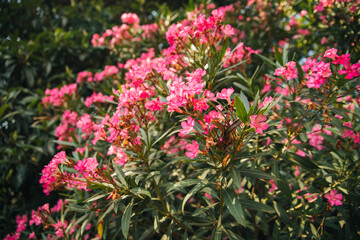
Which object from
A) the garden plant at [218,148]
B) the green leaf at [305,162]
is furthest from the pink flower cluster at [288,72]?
the green leaf at [305,162]

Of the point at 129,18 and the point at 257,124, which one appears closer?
the point at 257,124

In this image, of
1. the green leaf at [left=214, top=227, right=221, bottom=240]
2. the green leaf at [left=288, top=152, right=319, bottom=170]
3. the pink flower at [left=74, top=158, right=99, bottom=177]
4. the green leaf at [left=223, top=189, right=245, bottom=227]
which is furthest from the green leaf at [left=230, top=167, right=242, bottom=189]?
the pink flower at [left=74, top=158, right=99, bottom=177]

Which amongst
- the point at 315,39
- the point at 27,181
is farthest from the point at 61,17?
the point at 315,39

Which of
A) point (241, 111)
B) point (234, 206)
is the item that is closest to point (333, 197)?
point (234, 206)

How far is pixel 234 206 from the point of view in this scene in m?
1.03

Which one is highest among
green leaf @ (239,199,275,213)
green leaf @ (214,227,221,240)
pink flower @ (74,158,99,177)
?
pink flower @ (74,158,99,177)

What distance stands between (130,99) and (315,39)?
2.02 m

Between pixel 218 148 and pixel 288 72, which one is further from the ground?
pixel 288 72

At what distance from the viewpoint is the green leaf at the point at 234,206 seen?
97 centimetres

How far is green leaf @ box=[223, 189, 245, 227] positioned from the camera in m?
0.97

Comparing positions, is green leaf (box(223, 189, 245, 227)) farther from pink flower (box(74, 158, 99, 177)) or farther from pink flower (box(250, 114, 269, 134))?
pink flower (box(74, 158, 99, 177))

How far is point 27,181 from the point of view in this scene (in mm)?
2527

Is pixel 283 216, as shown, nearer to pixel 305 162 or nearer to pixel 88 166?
pixel 305 162

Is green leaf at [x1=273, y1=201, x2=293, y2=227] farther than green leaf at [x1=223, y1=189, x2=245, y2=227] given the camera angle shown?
Yes
